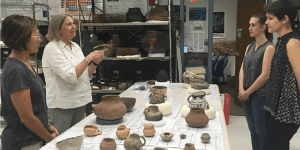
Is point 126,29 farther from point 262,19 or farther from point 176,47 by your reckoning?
point 262,19

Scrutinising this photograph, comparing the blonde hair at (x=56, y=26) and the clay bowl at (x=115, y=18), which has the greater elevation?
the clay bowl at (x=115, y=18)

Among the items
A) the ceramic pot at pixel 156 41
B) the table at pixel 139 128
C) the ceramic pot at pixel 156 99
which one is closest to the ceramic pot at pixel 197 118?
the table at pixel 139 128

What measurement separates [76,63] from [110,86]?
1.91 meters

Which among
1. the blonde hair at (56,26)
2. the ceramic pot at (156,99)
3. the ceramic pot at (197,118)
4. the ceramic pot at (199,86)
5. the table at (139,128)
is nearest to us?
the table at (139,128)

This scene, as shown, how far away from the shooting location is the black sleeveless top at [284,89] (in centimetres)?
185

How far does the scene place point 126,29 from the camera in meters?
4.46

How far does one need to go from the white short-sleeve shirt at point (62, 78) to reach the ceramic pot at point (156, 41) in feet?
5.92

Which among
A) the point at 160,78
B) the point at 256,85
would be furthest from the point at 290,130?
the point at 160,78

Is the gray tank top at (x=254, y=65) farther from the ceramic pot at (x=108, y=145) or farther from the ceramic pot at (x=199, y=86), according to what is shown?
the ceramic pot at (x=108, y=145)

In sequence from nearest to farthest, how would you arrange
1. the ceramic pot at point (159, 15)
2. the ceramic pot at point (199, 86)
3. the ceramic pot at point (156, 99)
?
the ceramic pot at point (156, 99) < the ceramic pot at point (199, 86) < the ceramic pot at point (159, 15)

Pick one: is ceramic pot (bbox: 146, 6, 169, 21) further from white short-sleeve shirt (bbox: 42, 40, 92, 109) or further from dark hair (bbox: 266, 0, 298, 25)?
dark hair (bbox: 266, 0, 298, 25)

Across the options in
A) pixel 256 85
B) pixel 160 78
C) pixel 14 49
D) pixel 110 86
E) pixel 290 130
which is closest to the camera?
pixel 14 49

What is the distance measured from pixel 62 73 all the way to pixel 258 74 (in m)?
1.79

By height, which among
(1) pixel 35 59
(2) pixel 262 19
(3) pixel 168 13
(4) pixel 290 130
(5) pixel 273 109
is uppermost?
(3) pixel 168 13
